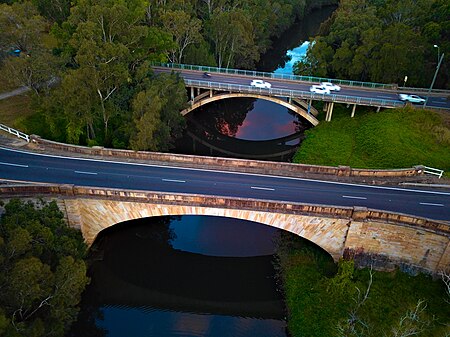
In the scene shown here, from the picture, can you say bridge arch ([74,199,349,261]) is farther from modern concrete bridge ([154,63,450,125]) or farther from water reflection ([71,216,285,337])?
modern concrete bridge ([154,63,450,125])

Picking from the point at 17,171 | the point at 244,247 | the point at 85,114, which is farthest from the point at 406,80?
the point at 17,171

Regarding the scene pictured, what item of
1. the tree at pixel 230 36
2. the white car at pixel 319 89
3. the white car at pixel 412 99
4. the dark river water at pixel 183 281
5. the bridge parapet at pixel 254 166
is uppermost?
the tree at pixel 230 36

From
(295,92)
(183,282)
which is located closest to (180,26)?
(295,92)

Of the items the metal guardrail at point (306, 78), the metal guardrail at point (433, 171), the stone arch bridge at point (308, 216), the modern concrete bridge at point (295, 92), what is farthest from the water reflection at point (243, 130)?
the stone arch bridge at point (308, 216)

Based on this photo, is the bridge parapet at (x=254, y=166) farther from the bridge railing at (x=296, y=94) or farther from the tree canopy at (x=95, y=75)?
the bridge railing at (x=296, y=94)

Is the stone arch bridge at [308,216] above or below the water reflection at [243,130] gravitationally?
above

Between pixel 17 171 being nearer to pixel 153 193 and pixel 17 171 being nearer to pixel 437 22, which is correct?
pixel 153 193
